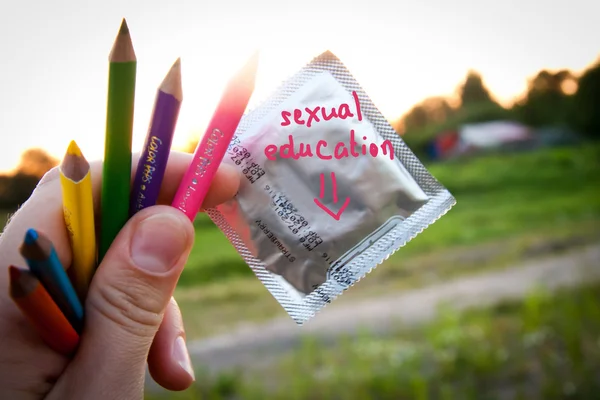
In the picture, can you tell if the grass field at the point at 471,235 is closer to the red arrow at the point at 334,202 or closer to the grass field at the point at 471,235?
the grass field at the point at 471,235

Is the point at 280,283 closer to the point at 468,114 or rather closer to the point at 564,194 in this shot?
the point at 564,194

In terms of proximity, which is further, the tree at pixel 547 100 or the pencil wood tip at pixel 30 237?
the tree at pixel 547 100

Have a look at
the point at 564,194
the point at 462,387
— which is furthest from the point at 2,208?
the point at 564,194

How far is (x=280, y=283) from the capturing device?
1.74ft

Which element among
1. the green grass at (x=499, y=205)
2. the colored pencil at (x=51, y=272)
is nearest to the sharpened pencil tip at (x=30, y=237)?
the colored pencil at (x=51, y=272)

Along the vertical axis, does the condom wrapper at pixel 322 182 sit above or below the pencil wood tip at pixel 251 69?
below

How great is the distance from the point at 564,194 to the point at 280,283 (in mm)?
2495

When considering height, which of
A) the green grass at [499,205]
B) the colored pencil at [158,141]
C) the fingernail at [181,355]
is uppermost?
the colored pencil at [158,141]

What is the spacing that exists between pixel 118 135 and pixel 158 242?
0.09m

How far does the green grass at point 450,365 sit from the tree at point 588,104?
6.14 ft

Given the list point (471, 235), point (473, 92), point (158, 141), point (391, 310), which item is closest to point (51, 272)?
point (158, 141)

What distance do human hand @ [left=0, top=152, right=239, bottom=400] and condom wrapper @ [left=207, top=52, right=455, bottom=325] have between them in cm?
6

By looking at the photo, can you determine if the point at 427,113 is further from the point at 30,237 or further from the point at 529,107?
the point at 30,237

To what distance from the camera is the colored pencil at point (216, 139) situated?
17.6 inches
